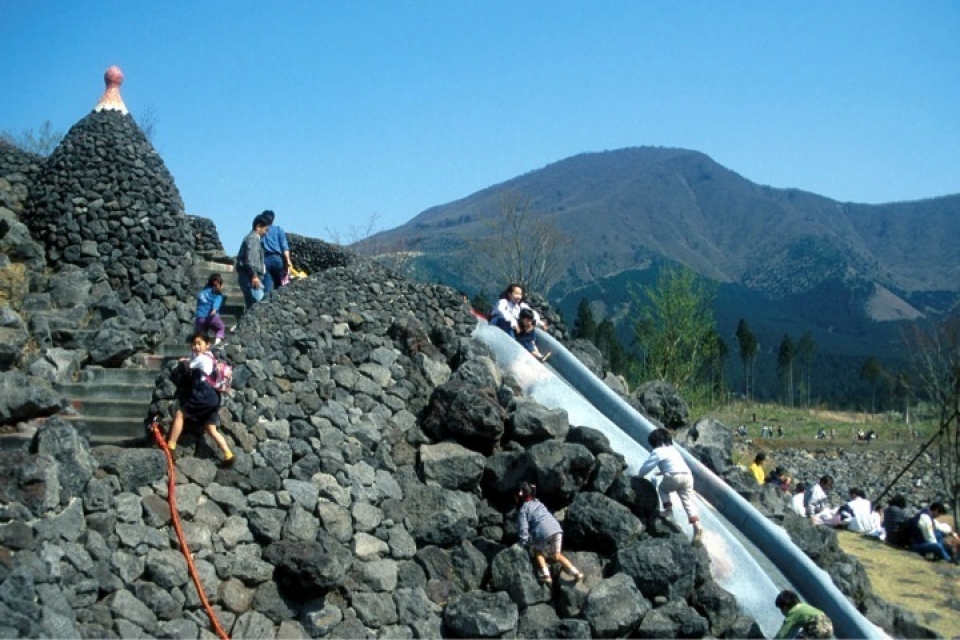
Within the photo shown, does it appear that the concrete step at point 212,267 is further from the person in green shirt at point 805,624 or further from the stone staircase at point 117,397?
the person in green shirt at point 805,624

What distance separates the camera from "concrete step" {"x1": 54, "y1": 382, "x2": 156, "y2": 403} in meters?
10.2

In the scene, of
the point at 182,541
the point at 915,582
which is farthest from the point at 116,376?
the point at 915,582

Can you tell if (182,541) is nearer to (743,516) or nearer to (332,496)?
(332,496)

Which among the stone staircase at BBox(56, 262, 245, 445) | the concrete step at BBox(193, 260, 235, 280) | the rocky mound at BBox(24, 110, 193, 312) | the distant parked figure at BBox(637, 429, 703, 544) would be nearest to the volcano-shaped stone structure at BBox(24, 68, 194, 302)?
the rocky mound at BBox(24, 110, 193, 312)

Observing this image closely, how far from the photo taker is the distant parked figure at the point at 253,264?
1227 centimetres

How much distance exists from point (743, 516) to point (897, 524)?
6.05 meters

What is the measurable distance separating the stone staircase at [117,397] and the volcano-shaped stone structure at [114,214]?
6.80 feet

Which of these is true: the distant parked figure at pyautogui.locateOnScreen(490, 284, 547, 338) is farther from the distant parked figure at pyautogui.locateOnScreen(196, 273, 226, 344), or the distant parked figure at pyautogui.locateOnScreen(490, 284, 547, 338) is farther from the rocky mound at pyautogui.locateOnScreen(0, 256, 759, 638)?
the distant parked figure at pyautogui.locateOnScreen(196, 273, 226, 344)

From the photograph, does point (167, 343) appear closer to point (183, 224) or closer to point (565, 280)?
point (183, 224)

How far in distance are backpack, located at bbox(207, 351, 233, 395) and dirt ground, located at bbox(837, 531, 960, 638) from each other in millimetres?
8592

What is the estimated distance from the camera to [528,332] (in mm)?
12789

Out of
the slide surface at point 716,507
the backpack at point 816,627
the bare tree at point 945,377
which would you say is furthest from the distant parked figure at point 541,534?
the bare tree at point 945,377

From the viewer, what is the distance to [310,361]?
34.6ft

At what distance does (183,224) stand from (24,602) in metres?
8.30
